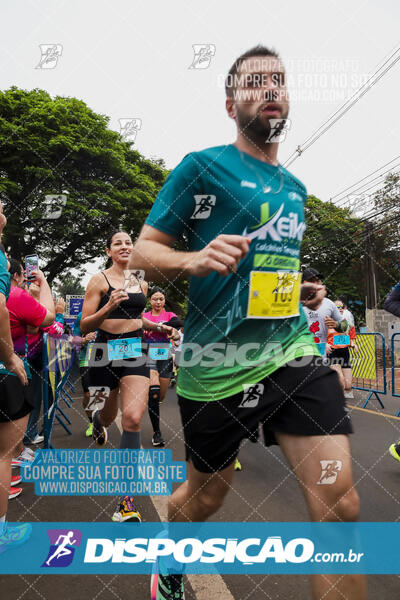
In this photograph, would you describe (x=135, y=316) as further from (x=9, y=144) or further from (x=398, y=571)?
(x=9, y=144)

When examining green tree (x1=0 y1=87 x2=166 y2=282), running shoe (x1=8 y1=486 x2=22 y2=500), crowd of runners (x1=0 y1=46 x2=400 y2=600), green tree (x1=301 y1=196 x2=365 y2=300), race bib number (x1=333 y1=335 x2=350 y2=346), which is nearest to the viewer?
crowd of runners (x1=0 y1=46 x2=400 y2=600)

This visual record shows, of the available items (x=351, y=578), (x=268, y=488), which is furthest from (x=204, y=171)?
(x=268, y=488)

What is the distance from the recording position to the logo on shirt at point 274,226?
1688 millimetres

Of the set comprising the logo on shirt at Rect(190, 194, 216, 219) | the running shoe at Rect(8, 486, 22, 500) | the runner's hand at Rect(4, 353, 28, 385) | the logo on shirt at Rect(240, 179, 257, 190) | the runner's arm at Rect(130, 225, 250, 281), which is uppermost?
the logo on shirt at Rect(240, 179, 257, 190)

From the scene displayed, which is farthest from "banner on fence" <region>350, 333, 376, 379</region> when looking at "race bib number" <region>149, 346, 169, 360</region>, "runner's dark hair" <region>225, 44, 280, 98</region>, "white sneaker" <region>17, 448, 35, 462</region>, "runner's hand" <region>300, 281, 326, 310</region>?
"runner's dark hair" <region>225, 44, 280, 98</region>

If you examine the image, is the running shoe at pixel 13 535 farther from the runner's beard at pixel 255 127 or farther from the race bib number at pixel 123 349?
the runner's beard at pixel 255 127

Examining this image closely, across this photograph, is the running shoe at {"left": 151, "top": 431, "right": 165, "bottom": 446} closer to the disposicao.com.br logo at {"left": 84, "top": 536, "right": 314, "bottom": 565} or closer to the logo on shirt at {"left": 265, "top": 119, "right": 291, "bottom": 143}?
the disposicao.com.br logo at {"left": 84, "top": 536, "right": 314, "bottom": 565}

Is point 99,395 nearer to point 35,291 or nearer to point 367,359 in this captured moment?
point 35,291

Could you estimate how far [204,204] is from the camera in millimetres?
1726

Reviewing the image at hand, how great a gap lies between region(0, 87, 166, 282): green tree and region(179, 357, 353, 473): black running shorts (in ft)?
56.4

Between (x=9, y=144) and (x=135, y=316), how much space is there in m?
16.8

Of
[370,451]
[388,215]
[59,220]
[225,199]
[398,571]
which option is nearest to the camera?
[225,199]

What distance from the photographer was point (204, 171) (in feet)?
5.61

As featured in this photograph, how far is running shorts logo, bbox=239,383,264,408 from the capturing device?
1649 millimetres
